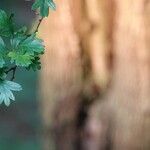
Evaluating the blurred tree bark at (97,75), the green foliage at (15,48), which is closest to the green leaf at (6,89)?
the green foliage at (15,48)

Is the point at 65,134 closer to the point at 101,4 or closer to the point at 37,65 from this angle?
the point at 101,4

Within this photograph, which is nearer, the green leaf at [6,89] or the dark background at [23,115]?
the green leaf at [6,89]

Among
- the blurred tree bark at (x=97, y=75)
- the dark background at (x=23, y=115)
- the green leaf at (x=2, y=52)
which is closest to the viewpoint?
the green leaf at (x=2, y=52)

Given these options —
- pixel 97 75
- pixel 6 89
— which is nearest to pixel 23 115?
pixel 97 75

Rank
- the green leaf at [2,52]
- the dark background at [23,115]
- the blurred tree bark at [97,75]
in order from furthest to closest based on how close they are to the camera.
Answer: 1. the dark background at [23,115]
2. the blurred tree bark at [97,75]
3. the green leaf at [2,52]

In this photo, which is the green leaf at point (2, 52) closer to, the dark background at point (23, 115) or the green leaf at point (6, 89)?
the green leaf at point (6, 89)

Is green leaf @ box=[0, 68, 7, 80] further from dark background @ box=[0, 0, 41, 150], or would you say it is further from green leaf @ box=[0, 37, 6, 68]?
dark background @ box=[0, 0, 41, 150]

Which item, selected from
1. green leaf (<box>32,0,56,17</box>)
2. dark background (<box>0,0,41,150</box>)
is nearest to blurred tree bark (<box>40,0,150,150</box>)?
green leaf (<box>32,0,56,17</box>)
